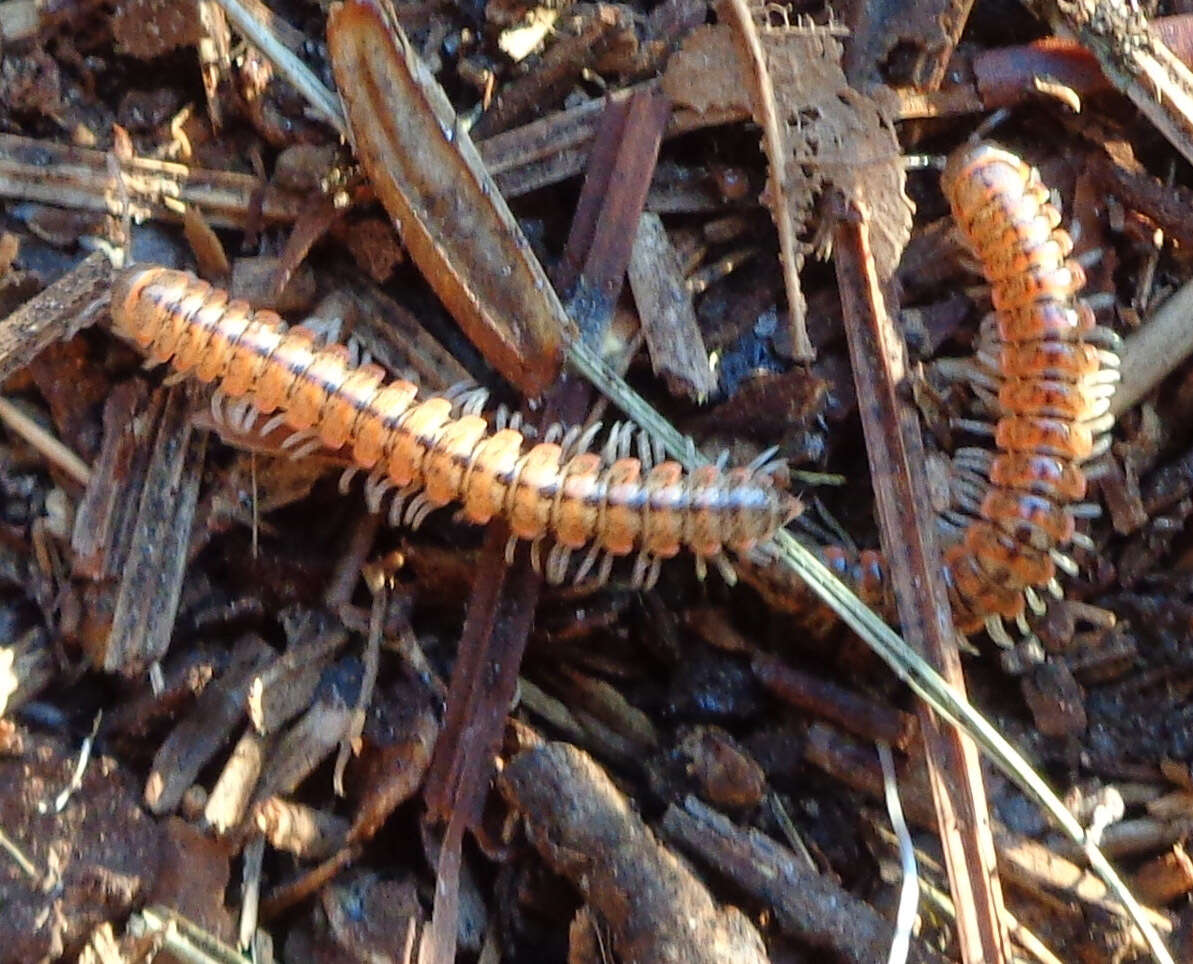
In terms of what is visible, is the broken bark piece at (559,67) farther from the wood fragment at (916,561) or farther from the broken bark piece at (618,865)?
the broken bark piece at (618,865)

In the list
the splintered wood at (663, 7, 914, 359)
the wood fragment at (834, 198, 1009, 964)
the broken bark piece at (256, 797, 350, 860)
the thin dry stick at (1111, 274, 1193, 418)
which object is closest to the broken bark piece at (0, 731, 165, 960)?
the broken bark piece at (256, 797, 350, 860)

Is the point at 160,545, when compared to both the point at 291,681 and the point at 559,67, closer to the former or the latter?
the point at 291,681

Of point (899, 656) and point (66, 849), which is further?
point (899, 656)

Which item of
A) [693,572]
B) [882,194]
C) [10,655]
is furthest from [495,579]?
[882,194]

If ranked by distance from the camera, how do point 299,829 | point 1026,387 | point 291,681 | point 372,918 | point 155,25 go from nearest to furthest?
1. point 372,918
2. point 299,829
3. point 291,681
4. point 155,25
5. point 1026,387

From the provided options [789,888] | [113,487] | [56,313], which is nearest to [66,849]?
[113,487]

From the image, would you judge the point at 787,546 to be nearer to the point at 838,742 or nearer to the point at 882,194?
the point at 838,742

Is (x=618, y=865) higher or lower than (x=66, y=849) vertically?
lower
